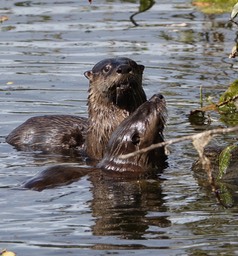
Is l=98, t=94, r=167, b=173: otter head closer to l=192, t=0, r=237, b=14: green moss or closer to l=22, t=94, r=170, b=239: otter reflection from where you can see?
l=22, t=94, r=170, b=239: otter reflection

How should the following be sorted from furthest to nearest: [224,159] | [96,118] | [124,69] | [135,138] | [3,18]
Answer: [3,18] < [96,118] < [124,69] < [135,138] < [224,159]

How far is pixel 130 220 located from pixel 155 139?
1478 millimetres

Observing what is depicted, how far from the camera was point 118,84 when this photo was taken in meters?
9.24

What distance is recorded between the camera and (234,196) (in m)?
7.54

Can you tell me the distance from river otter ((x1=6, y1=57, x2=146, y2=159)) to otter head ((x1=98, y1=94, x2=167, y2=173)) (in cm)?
82

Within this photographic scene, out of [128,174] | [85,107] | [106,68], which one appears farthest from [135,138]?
[85,107]

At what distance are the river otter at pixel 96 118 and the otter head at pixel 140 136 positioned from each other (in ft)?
2.69

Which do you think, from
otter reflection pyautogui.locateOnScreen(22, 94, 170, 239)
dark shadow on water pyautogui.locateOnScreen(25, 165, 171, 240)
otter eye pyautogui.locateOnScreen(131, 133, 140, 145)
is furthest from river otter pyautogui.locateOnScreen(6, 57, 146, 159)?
dark shadow on water pyautogui.locateOnScreen(25, 165, 171, 240)

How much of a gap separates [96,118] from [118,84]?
0.47m

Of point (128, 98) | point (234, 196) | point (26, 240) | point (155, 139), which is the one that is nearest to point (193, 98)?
point (128, 98)

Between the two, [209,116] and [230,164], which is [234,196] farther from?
[209,116]

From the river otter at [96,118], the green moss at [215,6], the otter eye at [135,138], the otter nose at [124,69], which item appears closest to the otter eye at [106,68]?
the river otter at [96,118]

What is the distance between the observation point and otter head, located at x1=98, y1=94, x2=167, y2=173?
833cm

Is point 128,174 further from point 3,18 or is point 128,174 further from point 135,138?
point 3,18
